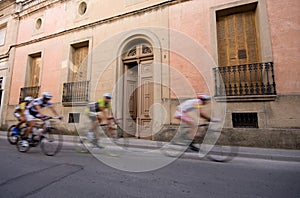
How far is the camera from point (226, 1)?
669 centimetres

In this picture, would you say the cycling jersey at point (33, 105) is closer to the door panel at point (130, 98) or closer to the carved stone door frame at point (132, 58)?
the carved stone door frame at point (132, 58)

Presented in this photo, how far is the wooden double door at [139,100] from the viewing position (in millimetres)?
7906

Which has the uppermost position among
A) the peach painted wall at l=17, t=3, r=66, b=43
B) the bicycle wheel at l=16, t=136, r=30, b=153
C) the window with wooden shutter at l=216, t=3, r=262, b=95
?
the peach painted wall at l=17, t=3, r=66, b=43

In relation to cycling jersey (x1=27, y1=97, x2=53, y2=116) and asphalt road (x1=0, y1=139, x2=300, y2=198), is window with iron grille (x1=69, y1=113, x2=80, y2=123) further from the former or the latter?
asphalt road (x1=0, y1=139, x2=300, y2=198)

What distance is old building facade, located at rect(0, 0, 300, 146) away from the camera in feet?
Answer: 18.5

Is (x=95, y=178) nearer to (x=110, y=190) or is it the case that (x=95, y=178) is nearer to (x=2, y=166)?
(x=110, y=190)

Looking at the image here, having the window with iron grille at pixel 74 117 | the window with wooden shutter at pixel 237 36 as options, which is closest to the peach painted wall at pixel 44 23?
the window with iron grille at pixel 74 117

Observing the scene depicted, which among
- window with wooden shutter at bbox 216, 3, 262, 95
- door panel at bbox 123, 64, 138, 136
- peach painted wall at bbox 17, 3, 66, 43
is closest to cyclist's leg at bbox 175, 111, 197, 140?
window with wooden shutter at bbox 216, 3, 262, 95

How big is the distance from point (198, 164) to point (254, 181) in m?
1.18

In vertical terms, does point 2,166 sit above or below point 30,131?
below

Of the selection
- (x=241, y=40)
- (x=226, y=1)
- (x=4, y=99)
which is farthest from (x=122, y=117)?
→ (x=4, y=99)

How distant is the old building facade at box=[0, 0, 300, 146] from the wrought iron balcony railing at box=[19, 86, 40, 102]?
2.8 inches

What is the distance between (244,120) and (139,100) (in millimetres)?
4660

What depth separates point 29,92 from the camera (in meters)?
10.6
